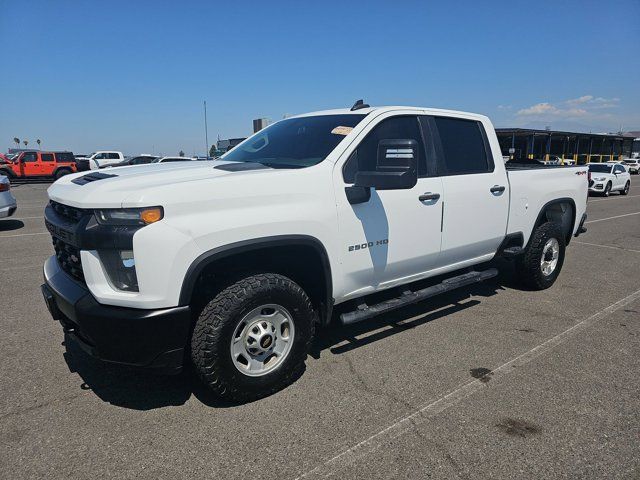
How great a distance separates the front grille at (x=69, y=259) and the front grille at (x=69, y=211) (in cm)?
18

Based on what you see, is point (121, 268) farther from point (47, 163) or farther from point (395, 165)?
point (47, 163)

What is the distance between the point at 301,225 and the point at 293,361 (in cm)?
96

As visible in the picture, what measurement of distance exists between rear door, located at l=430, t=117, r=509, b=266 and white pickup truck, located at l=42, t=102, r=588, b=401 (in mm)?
18

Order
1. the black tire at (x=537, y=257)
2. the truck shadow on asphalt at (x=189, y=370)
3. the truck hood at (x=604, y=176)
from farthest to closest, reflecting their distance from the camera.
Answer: the truck hood at (x=604, y=176), the black tire at (x=537, y=257), the truck shadow on asphalt at (x=189, y=370)

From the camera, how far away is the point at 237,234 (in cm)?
269

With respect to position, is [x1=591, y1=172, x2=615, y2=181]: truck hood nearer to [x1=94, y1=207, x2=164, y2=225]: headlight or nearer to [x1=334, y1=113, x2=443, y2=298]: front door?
[x1=334, y1=113, x2=443, y2=298]: front door

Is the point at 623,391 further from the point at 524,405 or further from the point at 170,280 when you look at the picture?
the point at 170,280

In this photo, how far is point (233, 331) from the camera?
9.07ft

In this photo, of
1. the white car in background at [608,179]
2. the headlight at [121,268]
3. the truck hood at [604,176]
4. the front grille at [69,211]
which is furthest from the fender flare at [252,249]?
the truck hood at [604,176]

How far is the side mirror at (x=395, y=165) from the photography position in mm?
2947

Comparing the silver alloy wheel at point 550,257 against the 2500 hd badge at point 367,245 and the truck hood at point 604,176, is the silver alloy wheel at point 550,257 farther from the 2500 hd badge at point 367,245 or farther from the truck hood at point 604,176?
the truck hood at point 604,176

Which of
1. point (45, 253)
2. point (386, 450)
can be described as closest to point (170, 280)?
point (386, 450)

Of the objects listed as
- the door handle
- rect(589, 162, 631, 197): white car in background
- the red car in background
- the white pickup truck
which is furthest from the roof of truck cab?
the red car in background

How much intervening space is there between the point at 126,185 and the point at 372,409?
6.79 ft
